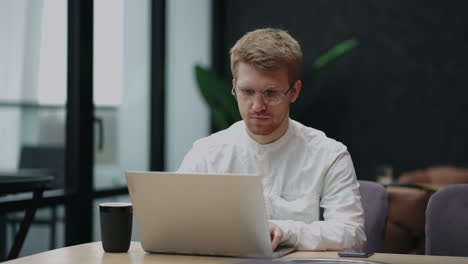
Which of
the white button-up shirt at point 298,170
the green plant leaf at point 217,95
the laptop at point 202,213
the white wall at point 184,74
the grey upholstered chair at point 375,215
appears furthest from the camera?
the white wall at point 184,74

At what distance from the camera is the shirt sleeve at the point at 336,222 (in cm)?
184

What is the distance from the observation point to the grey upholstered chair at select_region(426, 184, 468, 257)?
81.4 inches

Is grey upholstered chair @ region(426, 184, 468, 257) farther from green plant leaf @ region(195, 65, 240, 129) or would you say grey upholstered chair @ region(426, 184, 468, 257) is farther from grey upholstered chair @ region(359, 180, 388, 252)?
green plant leaf @ region(195, 65, 240, 129)

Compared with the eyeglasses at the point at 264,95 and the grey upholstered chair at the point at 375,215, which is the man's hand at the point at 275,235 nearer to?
the eyeglasses at the point at 264,95

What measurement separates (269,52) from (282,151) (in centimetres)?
34

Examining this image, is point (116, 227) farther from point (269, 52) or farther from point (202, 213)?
point (269, 52)

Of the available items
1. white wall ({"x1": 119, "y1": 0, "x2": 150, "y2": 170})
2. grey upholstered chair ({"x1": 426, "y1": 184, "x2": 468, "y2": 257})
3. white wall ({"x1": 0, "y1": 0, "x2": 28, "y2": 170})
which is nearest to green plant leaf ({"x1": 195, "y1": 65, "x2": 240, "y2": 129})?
white wall ({"x1": 119, "y1": 0, "x2": 150, "y2": 170})

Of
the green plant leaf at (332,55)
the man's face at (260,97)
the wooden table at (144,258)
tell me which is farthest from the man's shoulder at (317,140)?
the green plant leaf at (332,55)

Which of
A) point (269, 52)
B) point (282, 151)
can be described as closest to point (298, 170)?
point (282, 151)

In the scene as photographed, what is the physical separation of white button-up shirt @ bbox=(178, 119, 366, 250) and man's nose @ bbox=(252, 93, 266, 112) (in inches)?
7.4

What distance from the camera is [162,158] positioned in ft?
17.3

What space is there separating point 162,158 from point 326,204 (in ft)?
10.6

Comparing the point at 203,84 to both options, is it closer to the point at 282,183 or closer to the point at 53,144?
the point at 53,144

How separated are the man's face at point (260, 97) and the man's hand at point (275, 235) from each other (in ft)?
1.45
